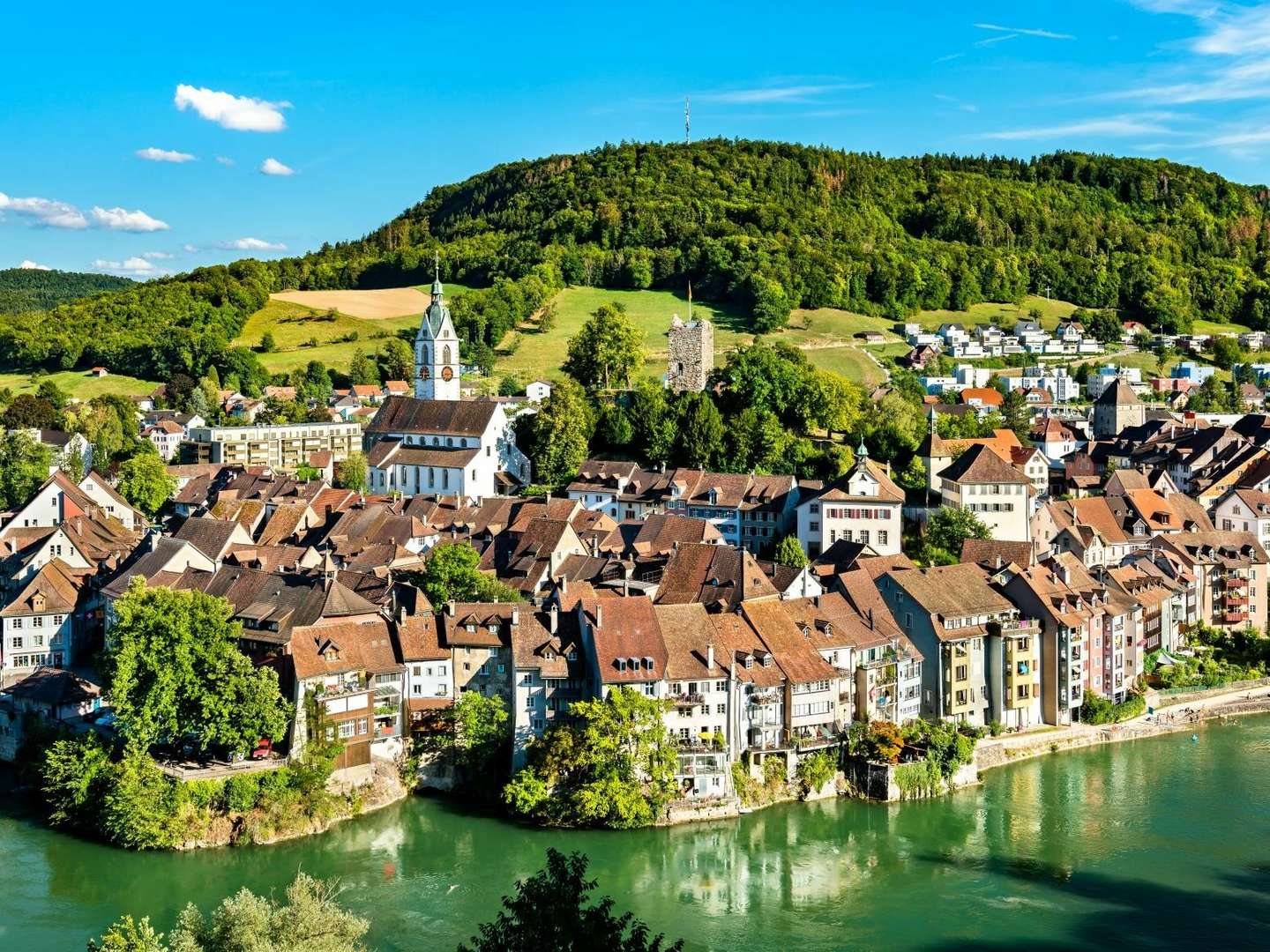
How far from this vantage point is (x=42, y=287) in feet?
485

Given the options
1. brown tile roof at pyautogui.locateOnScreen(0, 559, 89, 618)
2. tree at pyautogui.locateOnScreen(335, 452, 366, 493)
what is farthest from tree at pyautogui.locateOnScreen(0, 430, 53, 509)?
brown tile roof at pyautogui.locateOnScreen(0, 559, 89, 618)

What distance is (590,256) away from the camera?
97.2m

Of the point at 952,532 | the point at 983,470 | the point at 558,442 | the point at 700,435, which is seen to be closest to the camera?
the point at 952,532

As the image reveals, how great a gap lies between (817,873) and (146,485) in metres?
36.6

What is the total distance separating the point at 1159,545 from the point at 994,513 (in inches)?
202

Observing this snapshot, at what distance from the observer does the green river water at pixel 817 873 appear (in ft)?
80.3

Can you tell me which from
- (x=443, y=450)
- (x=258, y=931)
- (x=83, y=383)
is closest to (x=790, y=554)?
(x=443, y=450)

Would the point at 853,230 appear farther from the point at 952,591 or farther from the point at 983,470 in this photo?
the point at 952,591

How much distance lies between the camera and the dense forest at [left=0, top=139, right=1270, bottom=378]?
291 ft

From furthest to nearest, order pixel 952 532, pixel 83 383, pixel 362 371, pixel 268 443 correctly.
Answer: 1. pixel 83 383
2. pixel 362 371
3. pixel 268 443
4. pixel 952 532

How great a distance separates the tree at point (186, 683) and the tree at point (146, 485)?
25.9m

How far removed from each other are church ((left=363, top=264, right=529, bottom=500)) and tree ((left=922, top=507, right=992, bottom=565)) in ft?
56.1

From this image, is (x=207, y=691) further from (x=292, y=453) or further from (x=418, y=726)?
(x=292, y=453)

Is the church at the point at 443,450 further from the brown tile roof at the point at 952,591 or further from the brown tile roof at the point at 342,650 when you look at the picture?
the brown tile roof at the point at 952,591
